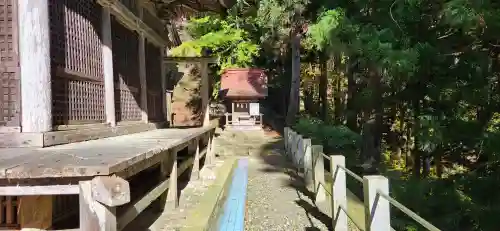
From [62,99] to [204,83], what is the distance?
8.56 m

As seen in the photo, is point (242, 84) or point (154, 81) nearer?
point (154, 81)

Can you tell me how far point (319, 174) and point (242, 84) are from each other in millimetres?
16823

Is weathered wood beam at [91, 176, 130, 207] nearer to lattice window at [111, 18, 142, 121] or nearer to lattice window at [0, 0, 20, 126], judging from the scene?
lattice window at [0, 0, 20, 126]

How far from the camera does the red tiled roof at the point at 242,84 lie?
23375mm

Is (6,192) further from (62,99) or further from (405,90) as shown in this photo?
(405,90)

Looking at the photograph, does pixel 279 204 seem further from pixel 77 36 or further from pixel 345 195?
pixel 77 36

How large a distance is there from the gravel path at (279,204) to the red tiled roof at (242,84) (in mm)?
11972

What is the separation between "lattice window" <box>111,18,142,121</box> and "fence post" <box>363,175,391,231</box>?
543 centimetres

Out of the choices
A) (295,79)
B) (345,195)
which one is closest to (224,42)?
(295,79)

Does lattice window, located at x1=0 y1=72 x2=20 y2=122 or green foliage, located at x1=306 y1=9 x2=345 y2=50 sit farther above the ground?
green foliage, located at x1=306 y1=9 x2=345 y2=50

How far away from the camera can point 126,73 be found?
338 inches

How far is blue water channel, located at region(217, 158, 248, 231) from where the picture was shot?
5.53 m

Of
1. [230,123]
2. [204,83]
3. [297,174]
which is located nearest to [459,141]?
[297,174]

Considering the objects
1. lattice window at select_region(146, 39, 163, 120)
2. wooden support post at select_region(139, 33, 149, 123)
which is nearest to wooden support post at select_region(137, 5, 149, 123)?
wooden support post at select_region(139, 33, 149, 123)
